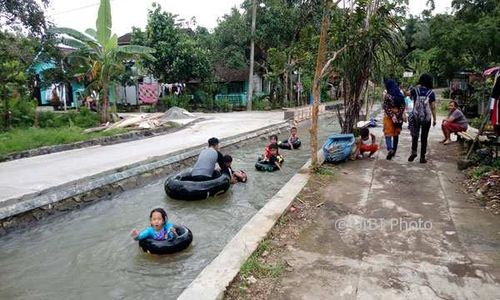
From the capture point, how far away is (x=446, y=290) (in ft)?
14.0

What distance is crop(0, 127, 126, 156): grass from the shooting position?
13.6m

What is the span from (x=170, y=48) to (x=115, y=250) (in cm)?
2487

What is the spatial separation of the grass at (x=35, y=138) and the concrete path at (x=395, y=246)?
10.5 m

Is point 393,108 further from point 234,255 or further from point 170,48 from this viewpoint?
point 170,48

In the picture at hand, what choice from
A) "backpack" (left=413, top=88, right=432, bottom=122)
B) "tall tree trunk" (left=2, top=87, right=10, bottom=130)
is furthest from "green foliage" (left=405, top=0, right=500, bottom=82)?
"tall tree trunk" (left=2, top=87, right=10, bottom=130)

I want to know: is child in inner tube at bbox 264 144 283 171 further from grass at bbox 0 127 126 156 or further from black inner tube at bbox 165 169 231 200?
grass at bbox 0 127 126 156

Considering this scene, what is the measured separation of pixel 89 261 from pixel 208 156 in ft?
13.0

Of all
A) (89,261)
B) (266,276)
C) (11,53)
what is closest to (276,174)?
(89,261)

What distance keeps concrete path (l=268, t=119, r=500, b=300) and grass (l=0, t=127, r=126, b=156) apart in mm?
10529

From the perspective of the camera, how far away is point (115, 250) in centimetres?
660

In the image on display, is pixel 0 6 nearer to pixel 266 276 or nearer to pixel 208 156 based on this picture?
pixel 208 156

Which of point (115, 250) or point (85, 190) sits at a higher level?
point (85, 190)

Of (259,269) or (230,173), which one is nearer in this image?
(259,269)

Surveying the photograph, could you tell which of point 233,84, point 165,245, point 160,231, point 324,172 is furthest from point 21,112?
point 233,84
